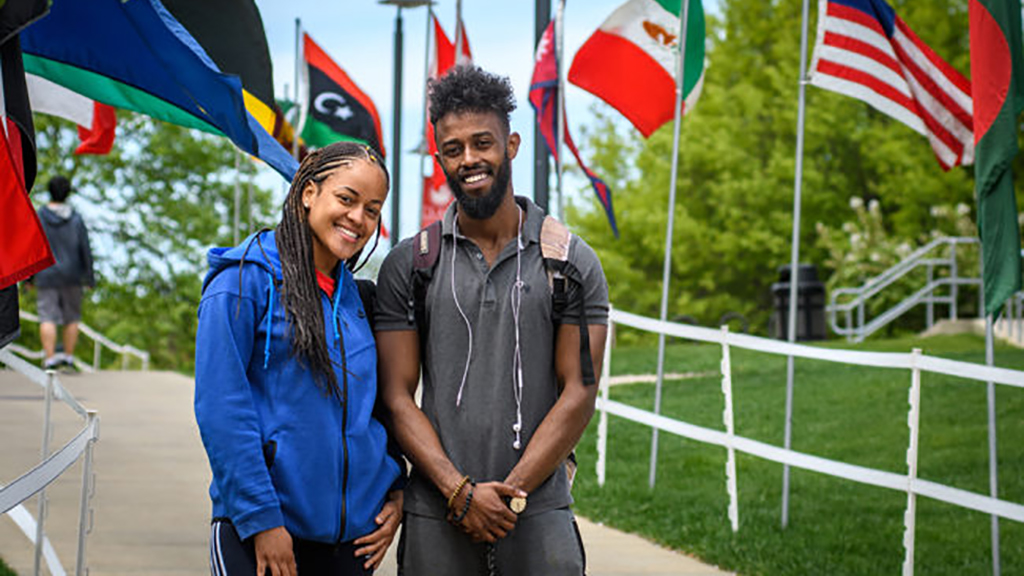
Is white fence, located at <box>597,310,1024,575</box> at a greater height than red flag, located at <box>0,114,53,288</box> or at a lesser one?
lesser

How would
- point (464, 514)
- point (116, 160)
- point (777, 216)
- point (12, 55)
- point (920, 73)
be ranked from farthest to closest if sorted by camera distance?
point (116, 160) < point (777, 216) < point (920, 73) < point (12, 55) < point (464, 514)

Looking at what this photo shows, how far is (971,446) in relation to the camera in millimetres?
11258

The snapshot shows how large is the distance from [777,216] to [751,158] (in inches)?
66.6

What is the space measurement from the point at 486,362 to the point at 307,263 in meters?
0.61

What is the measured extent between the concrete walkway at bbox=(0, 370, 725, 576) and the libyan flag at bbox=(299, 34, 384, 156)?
234 inches

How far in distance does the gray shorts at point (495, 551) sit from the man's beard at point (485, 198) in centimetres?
90

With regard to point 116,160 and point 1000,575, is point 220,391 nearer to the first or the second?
point 1000,575

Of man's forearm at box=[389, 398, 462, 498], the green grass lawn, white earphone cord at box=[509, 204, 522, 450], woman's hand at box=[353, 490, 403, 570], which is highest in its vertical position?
white earphone cord at box=[509, 204, 522, 450]

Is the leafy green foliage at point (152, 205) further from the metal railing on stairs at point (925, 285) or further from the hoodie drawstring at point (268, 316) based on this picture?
the hoodie drawstring at point (268, 316)

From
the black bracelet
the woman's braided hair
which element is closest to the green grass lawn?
the black bracelet

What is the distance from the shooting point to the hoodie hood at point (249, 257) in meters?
3.52

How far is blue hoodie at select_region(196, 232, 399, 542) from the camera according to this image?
3.36 metres

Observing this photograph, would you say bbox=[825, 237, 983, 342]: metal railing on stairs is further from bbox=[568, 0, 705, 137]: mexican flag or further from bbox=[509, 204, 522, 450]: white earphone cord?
bbox=[509, 204, 522, 450]: white earphone cord

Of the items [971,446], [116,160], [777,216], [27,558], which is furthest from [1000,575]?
[116,160]
